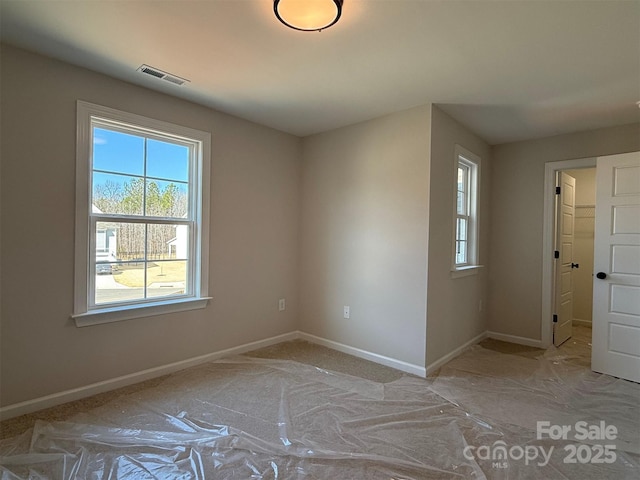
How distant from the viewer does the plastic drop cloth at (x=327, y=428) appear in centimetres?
181

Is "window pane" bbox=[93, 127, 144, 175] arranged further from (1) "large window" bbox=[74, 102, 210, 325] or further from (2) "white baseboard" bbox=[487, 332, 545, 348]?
(2) "white baseboard" bbox=[487, 332, 545, 348]

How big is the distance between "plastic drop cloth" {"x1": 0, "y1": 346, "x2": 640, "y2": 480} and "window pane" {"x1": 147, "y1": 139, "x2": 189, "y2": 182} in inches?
69.1

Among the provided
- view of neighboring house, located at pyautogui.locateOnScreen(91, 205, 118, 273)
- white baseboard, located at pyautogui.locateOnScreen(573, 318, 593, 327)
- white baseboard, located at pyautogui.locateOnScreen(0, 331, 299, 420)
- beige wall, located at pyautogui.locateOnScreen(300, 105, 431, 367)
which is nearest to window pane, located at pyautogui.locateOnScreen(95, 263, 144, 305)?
view of neighboring house, located at pyautogui.locateOnScreen(91, 205, 118, 273)

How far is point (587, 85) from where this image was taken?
263cm

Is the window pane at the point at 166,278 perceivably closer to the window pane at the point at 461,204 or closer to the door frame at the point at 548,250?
the window pane at the point at 461,204

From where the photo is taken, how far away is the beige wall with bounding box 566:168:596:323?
490cm

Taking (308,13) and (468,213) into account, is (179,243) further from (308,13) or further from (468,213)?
(468,213)

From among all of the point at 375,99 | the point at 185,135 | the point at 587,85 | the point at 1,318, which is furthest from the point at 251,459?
the point at 587,85

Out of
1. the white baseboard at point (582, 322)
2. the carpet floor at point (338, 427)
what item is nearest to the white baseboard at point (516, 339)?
the carpet floor at point (338, 427)

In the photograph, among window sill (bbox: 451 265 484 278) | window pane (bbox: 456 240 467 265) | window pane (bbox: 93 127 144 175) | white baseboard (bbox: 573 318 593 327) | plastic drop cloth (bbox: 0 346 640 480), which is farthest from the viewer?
white baseboard (bbox: 573 318 593 327)

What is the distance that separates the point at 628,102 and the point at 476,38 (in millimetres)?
1875

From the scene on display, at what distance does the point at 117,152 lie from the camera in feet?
9.04

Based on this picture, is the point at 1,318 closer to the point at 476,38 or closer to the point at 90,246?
the point at 90,246

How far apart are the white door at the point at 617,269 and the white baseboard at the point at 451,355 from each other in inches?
42.7
